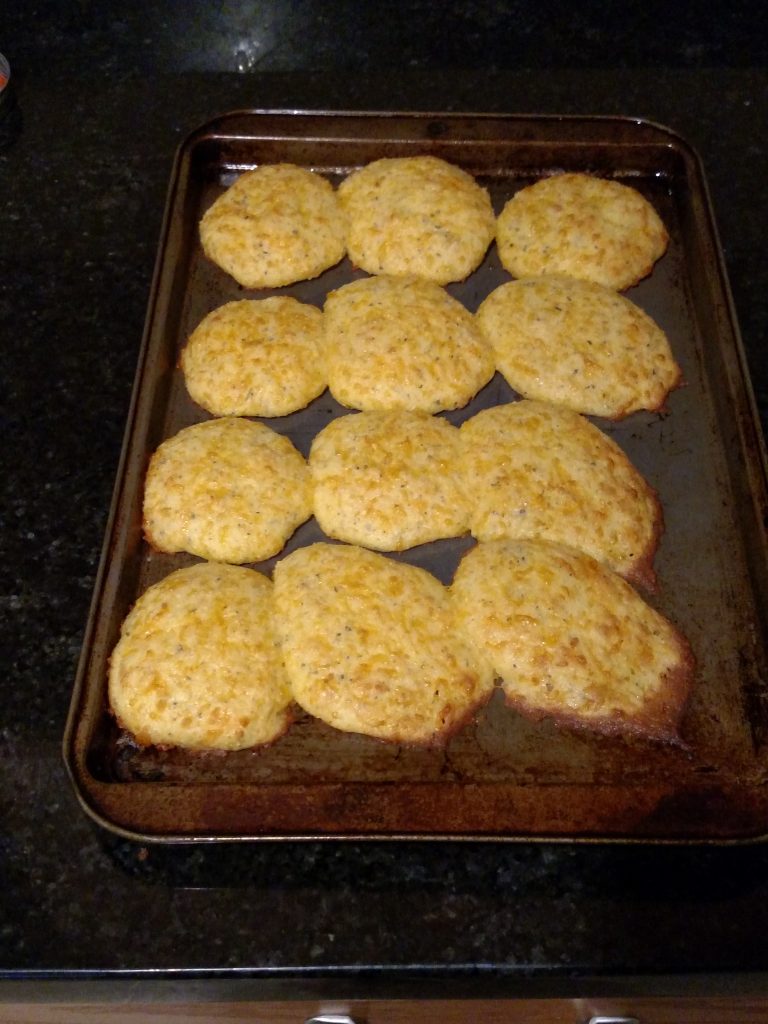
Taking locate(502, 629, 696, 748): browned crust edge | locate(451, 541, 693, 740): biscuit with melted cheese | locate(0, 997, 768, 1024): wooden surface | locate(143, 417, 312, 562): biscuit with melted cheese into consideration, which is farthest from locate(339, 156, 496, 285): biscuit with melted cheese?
locate(0, 997, 768, 1024): wooden surface

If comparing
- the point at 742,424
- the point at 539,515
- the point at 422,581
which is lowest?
the point at 422,581

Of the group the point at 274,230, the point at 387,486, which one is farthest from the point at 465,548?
the point at 274,230

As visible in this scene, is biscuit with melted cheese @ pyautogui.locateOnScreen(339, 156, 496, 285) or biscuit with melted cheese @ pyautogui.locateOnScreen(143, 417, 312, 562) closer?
biscuit with melted cheese @ pyautogui.locateOnScreen(143, 417, 312, 562)

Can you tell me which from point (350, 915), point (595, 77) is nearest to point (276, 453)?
point (350, 915)

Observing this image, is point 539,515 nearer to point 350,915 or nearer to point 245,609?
point 245,609

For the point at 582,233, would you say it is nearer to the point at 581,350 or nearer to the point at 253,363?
the point at 581,350

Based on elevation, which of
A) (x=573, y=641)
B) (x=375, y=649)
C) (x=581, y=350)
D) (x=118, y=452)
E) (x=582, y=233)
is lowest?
(x=118, y=452)

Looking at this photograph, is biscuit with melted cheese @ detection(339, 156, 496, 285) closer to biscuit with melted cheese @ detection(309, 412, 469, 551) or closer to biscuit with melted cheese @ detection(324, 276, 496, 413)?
biscuit with melted cheese @ detection(324, 276, 496, 413)
